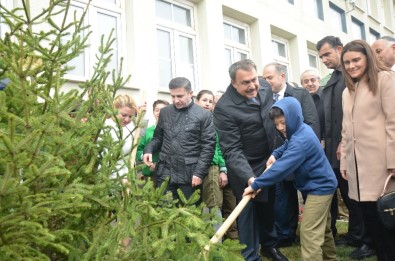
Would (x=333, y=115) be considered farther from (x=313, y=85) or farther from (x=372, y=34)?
(x=372, y=34)

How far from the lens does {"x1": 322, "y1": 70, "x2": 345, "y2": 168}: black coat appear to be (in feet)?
14.0

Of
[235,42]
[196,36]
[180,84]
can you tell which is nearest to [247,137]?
[180,84]

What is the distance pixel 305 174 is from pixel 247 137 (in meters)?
0.64

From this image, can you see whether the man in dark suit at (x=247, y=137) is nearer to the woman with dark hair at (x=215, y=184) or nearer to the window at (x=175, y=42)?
the woman with dark hair at (x=215, y=184)

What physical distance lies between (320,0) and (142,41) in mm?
9495

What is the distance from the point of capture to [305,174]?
3238 millimetres

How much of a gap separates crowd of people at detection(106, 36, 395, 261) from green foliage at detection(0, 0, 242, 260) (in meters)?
0.49

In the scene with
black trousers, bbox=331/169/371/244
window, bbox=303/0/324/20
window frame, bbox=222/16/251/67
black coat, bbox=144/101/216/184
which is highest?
window, bbox=303/0/324/20

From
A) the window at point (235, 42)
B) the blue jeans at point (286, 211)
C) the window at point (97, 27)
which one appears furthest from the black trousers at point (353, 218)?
the window at point (235, 42)

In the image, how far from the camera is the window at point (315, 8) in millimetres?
14578

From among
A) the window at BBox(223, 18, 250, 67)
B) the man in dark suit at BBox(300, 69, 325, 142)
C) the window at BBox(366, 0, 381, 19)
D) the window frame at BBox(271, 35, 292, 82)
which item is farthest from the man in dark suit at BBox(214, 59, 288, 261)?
the window at BBox(366, 0, 381, 19)

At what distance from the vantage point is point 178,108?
4.29 metres

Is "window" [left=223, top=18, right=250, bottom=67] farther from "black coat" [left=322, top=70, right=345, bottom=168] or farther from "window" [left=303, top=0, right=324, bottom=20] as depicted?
"black coat" [left=322, top=70, right=345, bottom=168]

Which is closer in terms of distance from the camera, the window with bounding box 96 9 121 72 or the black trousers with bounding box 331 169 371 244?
the black trousers with bounding box 331 169 371 244
